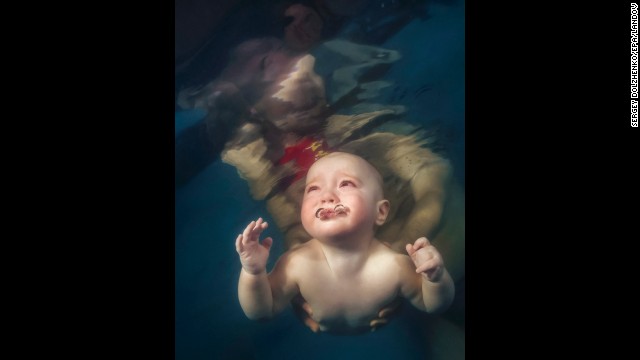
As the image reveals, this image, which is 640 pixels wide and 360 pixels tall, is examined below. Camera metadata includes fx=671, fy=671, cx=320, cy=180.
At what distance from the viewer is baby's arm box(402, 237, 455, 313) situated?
7.53ft

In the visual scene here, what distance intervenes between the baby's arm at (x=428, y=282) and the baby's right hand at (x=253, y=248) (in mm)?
497

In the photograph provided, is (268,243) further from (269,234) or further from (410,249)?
(410,249)

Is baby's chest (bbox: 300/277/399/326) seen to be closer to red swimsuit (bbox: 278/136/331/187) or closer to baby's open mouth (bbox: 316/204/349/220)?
baby's open mouth (bbox: 316/204/349/220)

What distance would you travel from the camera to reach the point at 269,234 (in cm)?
239

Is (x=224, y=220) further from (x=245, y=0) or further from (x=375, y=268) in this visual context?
(x=245, y=0)

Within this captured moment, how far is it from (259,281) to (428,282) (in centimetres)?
58

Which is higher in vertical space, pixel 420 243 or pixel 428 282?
pixel 420 243

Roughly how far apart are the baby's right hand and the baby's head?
154 mm

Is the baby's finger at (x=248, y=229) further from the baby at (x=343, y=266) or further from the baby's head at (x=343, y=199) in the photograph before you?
the baby's head at (x=343, y=199)

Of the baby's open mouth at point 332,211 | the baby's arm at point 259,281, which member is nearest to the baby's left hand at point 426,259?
the baby's open mouth at point 332,211

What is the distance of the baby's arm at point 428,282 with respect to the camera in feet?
7.53

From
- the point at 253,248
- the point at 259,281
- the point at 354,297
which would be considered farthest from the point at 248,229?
the point at 354,297

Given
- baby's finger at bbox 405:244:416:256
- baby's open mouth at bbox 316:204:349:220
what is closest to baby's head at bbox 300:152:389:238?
baby's open mouth at bbox 316:204:349:220

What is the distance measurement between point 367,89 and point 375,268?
65 centimetres
